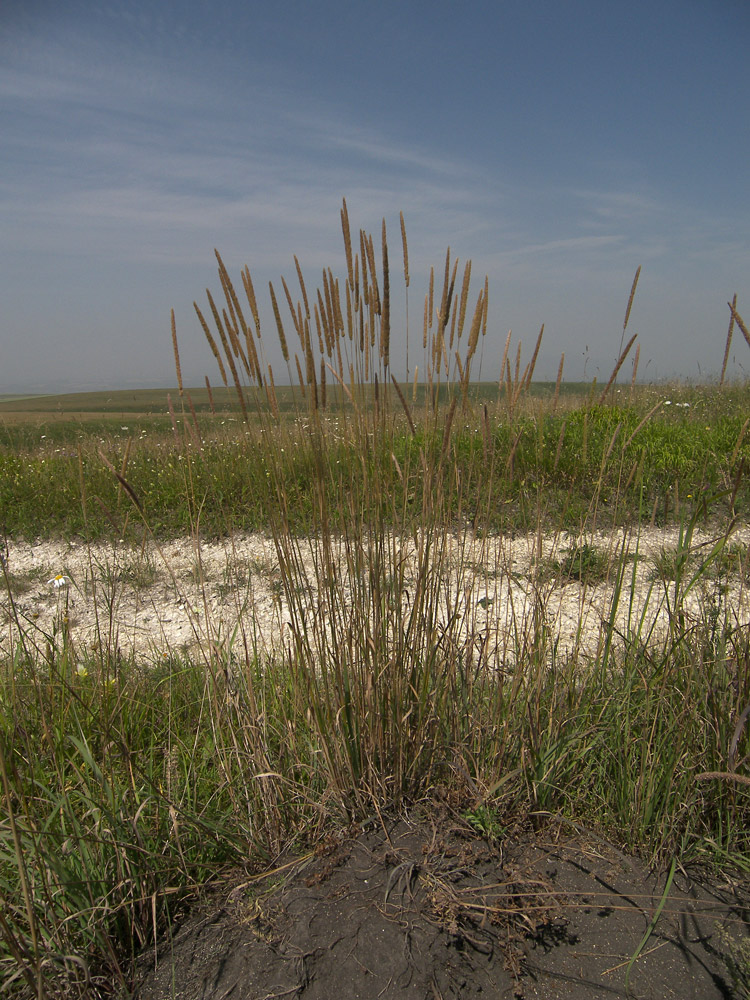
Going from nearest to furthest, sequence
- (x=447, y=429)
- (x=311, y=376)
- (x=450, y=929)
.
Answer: (x=450, y=929)
(x=311, y=376)
(x=447, y=429)

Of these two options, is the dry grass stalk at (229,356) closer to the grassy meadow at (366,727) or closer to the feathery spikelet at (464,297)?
the grassy meadow at (366,727)

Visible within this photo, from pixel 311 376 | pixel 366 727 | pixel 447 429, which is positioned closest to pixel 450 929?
pixel 366 727

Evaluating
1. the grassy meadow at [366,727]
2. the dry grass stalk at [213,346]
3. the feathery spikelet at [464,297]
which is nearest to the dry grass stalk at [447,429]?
the grassy meadow at [366,727]

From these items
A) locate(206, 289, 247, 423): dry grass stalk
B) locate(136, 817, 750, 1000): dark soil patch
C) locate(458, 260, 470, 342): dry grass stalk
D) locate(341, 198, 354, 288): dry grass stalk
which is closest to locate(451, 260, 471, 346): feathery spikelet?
locate(458, 260, 470, 342): dry grass stalk

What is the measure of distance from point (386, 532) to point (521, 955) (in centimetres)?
115

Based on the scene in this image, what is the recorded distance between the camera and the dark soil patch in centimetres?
128

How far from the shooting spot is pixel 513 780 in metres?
1.77

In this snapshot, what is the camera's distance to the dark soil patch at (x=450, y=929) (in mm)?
1280

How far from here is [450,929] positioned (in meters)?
1.37

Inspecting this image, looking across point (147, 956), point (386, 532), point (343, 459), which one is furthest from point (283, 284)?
point (147, 956)

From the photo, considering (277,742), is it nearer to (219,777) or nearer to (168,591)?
(219,777)

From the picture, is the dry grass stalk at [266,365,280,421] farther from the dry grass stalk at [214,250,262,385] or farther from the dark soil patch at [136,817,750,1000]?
the dark soil patch at [136,817,750,1000]

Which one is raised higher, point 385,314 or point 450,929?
point 385,314

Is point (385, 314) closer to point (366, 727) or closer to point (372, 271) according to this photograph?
point (372, 271)
